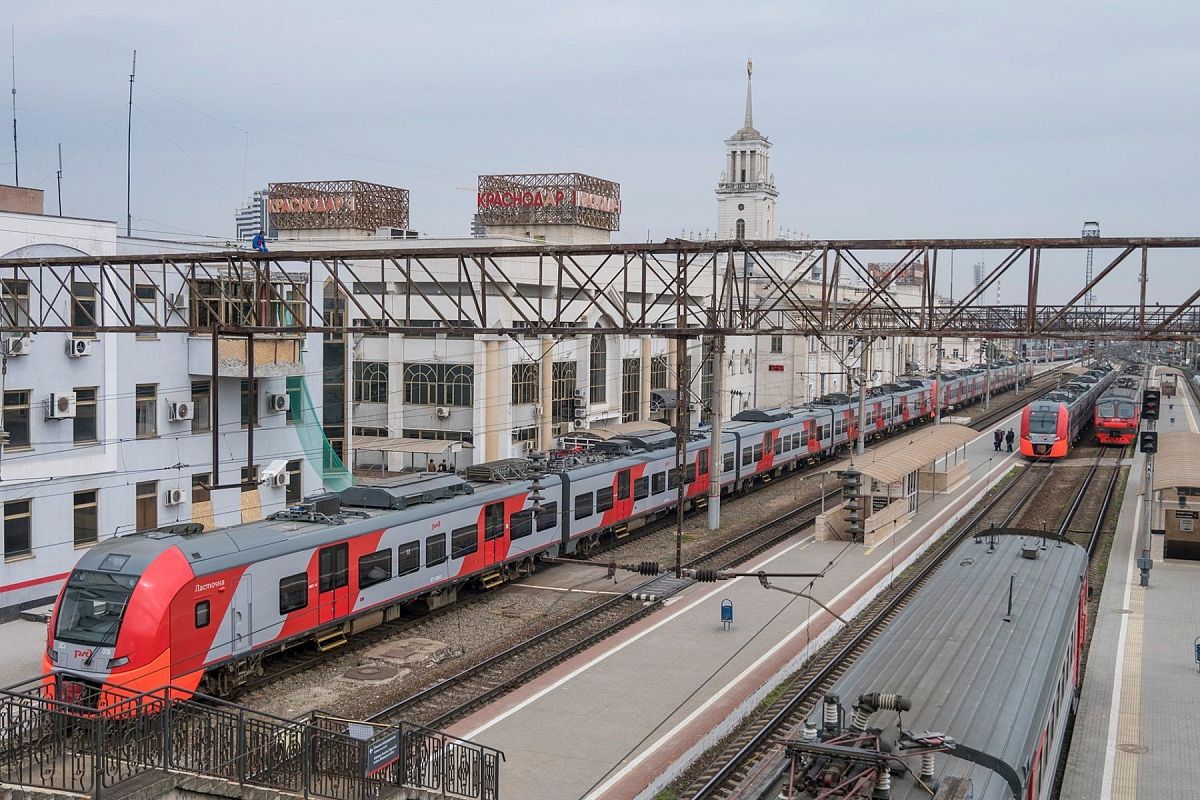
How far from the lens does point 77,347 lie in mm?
24312

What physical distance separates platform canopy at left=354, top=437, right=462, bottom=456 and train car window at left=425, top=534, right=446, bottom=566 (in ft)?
54.5

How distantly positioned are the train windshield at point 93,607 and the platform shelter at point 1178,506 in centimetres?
2409

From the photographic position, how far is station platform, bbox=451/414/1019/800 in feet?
47.1

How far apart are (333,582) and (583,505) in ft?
30.8

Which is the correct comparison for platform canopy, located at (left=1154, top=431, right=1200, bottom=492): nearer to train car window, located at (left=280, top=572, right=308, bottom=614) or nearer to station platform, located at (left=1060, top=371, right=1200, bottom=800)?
station platform, located at (left=1060, top=371, right=1200, bottom=800)

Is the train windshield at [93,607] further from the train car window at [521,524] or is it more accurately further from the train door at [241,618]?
the train car window at [521,524]

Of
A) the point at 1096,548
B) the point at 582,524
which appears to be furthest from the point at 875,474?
the point at 582,524

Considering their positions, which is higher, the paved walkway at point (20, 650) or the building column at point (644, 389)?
the building column at point (644, 389)

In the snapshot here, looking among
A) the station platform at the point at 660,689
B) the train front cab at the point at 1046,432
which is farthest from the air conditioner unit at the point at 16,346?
the train front cab at the point at 1046,432

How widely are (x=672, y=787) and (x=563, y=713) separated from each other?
3.01 metres

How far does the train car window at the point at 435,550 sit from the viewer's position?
20.9 meters

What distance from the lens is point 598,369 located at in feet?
159

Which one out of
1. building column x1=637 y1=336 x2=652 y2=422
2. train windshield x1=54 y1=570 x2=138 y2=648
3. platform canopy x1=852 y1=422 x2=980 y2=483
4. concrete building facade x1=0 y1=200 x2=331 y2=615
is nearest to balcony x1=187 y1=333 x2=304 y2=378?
concrete building facade x1=0 y1=200 x2=331 y2=615

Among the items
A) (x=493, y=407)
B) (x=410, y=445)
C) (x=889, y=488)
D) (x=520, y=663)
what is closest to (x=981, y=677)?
(x=520, y=663)
